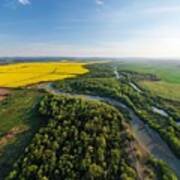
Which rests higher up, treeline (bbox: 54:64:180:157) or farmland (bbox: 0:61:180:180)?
farmland (bbox: 0:61:180:180)

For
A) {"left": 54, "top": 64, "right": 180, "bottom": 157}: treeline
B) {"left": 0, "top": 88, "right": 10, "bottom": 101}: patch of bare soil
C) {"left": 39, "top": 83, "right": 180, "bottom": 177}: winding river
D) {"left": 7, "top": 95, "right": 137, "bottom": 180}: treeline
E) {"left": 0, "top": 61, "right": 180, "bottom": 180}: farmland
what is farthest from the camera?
{"left": 0, "top": 88, "right": 10, "bottom": 101}: patch of bare soil

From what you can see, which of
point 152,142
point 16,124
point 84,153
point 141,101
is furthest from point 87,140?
point 141,101

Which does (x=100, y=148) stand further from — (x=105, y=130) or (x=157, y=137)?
(x=157, y=137)

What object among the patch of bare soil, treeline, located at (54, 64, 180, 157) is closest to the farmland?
treeline, located at (54, 64, 180, 157)

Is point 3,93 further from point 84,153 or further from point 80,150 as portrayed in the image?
point 84,153

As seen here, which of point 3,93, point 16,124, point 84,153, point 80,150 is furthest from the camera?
point 3,93

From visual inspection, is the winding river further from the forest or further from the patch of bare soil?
the patch of bare soil

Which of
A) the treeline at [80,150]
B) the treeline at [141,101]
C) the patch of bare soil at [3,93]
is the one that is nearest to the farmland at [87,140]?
the treeline at [80,150]

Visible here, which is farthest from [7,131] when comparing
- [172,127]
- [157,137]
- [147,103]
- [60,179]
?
[147,103]
